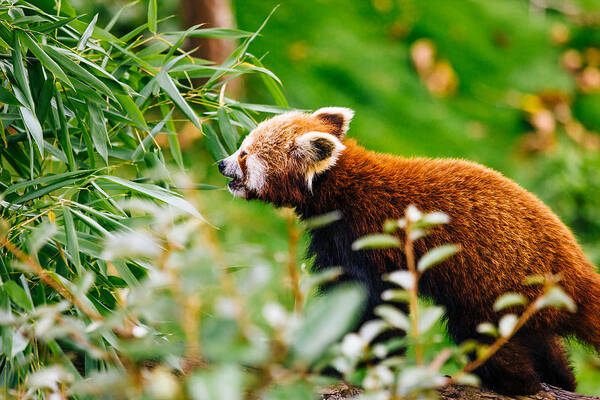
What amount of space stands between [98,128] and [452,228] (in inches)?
50.9

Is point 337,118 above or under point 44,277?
above

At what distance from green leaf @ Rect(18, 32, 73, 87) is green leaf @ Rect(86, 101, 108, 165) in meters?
0.20

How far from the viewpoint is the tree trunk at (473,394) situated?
1845 millimetres

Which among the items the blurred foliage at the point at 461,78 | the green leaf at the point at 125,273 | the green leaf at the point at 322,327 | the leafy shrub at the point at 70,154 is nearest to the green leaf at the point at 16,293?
the leafy shrub at the point at 70,154

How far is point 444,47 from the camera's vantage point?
6121 mm

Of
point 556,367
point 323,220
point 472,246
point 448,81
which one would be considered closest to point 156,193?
point 323,220

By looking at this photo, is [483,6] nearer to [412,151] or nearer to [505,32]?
[505,32]

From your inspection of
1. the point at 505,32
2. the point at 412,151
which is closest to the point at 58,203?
the point at 412,151

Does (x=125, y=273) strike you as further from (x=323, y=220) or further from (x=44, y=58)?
(x=323, y=220)

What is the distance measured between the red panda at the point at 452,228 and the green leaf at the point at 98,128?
513mm

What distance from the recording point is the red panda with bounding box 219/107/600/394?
81.8 inches

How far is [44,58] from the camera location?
1.81m

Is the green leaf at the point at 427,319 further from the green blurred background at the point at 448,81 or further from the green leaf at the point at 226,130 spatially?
the green blurred background at the point at 448,81

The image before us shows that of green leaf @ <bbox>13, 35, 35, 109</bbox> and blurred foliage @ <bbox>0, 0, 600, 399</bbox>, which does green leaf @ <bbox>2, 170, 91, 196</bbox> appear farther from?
green leaf @ <bbox>13, 35, 35, 109</bbox>
